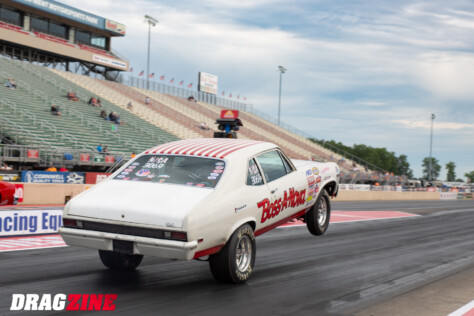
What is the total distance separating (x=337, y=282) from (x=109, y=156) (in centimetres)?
2394

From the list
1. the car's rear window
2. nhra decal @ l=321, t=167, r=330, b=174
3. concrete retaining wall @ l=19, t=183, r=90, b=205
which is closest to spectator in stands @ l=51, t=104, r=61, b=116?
concrete retaining wall @ l=19, t=183, r=90, b=205

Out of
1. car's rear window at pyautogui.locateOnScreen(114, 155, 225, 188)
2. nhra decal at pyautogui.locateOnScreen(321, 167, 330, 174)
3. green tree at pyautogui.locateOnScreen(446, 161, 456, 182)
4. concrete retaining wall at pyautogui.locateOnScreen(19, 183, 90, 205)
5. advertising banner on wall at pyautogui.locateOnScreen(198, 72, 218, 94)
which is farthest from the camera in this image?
green tree at pyautogui.locateOnScreen(446, 161, 456, 182)

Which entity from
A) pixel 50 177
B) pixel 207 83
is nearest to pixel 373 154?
pixel 207 83

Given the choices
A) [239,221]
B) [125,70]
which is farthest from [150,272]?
[125,70]

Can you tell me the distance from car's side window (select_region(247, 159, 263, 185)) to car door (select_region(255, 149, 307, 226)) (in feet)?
0.33

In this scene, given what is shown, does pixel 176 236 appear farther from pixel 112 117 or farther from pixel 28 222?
pixel 112 117

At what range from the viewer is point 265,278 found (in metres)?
7.94

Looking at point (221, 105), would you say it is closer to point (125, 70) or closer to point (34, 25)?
point (125, 70)

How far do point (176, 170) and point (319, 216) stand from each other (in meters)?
3.81

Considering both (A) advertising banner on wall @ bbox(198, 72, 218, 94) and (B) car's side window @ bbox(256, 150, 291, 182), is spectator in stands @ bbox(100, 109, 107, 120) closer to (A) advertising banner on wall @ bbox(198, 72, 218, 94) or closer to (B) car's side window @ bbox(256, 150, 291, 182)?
(B) car's side window @ bbox(256, 150, 291, 182)

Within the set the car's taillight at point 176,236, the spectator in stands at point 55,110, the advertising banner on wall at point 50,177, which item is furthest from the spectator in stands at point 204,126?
the car's taillight at point 176,236

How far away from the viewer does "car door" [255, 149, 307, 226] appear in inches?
311

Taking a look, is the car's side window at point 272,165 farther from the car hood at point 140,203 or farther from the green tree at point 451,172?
the green tree at point 451,172

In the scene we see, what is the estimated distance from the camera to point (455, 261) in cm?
1047
